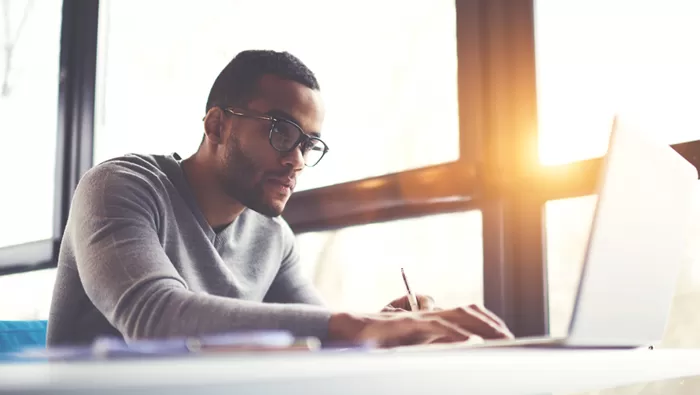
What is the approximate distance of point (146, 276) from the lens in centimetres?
116

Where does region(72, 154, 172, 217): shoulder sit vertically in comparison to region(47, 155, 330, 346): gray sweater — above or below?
above

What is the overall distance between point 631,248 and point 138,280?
76cm

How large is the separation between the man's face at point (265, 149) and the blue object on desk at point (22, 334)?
1.78 feet

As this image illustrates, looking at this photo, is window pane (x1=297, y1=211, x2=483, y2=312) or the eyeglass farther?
window pane (x1=297, y1=211, x2=483, y2=312)

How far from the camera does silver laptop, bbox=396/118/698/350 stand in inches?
31.0

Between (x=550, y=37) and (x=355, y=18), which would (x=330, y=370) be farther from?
(x=355, y=18)

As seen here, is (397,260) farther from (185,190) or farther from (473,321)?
(473,321)

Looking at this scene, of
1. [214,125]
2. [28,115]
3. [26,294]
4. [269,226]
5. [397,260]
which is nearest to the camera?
[214,125]

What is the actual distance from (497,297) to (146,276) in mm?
1024

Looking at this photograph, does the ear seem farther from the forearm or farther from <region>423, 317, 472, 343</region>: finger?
<region>423, 317, 472, 343</region>: finger

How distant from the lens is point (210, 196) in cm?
172

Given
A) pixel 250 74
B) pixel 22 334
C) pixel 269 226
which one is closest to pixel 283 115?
pixel 250 74

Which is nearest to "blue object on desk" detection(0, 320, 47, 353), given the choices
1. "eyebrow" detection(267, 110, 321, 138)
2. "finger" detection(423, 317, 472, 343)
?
"eyebrow" detection(267, 110, 321, 138)

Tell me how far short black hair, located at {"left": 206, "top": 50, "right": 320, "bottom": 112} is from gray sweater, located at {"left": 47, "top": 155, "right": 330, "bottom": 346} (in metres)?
0.22
